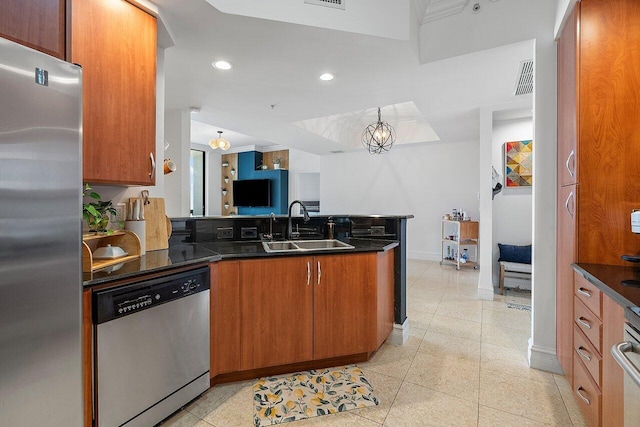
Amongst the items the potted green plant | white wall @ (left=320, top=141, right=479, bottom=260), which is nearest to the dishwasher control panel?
the potted green plant

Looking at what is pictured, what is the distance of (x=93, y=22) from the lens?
4.80 feet

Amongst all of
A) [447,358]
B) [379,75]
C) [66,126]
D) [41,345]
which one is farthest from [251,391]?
[379,75]

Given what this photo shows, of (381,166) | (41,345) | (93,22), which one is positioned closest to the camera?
(41,345)

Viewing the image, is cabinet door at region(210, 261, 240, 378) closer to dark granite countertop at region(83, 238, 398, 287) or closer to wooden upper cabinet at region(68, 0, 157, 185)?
dark granite countertop at region(83, 238, 398, 287)

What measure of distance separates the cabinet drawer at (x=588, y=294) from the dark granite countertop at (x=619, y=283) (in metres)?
0.05

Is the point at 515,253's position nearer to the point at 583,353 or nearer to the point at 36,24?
the point at 583,353

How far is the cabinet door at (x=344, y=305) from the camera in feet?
6.59

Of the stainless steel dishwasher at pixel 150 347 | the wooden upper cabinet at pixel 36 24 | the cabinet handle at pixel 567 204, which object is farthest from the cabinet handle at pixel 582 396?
the wooden upper cabinet at pixel 36 24

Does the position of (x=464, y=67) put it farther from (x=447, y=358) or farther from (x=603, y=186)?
(x=447, y=358)

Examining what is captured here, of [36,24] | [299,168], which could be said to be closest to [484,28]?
[36,24]

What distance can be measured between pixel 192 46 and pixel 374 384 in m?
2.71

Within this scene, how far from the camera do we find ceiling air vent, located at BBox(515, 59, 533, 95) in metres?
2.57

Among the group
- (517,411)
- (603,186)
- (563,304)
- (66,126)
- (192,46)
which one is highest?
(192,46)

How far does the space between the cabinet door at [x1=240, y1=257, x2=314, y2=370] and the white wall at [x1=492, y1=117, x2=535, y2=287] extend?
3303 millimetres
